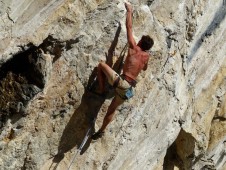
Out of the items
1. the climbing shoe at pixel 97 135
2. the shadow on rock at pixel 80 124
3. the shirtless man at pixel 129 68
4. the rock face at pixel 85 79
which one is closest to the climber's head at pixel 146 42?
the shirtless man at pixel 129 68

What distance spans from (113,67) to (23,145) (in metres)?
2.41

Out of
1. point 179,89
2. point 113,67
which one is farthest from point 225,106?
point 113,67

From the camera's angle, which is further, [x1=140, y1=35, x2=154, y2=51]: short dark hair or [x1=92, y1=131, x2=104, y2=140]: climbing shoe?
[x1=92, y1=131, x2=104, y2=140]: climbing shoe

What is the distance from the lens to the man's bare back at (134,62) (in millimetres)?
10094

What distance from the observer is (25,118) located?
9.99m

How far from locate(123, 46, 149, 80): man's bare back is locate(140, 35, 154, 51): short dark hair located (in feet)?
0.34

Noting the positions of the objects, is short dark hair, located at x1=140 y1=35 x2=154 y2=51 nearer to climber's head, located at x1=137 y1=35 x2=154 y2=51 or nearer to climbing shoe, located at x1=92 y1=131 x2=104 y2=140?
climber's head, located at x1=137 y1=35 x2=154 y2=51

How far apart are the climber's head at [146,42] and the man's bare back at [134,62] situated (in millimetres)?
106

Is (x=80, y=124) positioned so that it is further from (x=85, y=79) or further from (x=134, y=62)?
(x=134, y=62)

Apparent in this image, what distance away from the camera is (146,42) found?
33.2ft

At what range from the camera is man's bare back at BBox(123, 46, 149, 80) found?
33.1 feet

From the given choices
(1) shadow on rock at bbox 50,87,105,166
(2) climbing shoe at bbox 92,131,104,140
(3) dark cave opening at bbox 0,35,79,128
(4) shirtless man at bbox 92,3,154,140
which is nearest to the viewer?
(3) dark cave opening at bbox 0,35,79,128

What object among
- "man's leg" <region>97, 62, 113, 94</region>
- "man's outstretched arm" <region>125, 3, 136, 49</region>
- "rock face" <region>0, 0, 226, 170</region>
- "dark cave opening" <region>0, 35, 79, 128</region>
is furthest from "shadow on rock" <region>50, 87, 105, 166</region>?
"man's outstretched arm" <region>125, 3, 136, 49</region>

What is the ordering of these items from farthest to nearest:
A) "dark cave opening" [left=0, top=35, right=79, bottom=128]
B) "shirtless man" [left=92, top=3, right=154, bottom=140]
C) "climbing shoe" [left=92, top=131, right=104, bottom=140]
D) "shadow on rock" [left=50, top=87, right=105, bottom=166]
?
"climbing shoe" [left=92, top=131, right=104, bottom=140]
"shadow on rock" [left=50, top=87, right=105, bottom=166]
"shirtless man" [left=92, top=3, right=154, bottom=140]
"dark cave opening" [left=0, top=35, right=79, bottom=128]
